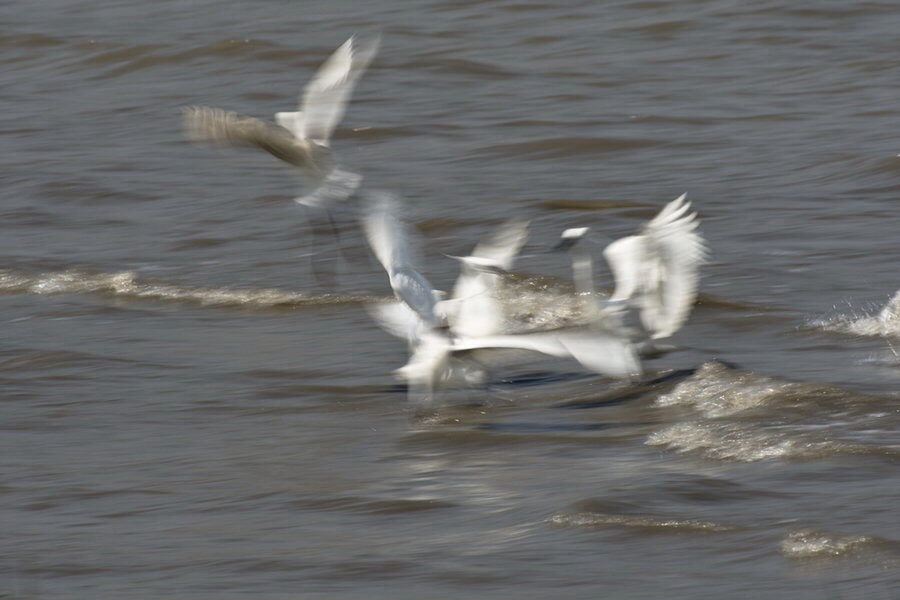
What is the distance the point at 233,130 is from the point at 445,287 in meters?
1.67

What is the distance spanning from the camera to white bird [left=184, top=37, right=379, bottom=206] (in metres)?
6.71

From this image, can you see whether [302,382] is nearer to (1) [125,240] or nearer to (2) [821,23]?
(1) [125,240]

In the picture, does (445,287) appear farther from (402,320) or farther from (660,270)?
(660,270)

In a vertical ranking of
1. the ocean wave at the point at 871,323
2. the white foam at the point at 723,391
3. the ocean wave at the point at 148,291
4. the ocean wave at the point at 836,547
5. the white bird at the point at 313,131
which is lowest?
the ocean wave at the point at 836,547

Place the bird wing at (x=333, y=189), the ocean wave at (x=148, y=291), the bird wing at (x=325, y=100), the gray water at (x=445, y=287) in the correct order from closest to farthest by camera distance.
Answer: the gray water at (x=445, y=287) < the bird wing at (x=325, y=100) < the bird wing at (x=333, y=189) < the ocean wave at (x=148, y=291)

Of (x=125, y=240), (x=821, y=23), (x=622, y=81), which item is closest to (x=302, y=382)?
(x=125, y=240)

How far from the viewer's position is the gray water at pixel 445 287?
439cm

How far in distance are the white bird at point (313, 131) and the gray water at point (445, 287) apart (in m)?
0.67

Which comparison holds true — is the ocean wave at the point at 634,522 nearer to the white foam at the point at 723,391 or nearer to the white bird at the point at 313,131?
the white foam at the point at 723,391

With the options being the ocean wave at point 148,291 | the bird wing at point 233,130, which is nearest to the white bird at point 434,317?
the bird wing at point 233,130

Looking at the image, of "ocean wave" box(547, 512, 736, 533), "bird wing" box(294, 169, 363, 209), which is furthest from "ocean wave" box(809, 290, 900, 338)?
"ocean wave" box(547, 512, 736, 533)

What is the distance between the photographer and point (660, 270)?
240 inches

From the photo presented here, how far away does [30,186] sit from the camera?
405 inches

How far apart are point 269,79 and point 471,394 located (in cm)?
769
